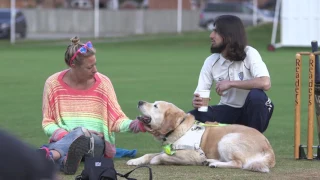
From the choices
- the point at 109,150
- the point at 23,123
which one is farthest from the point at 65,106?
the point at 23,123

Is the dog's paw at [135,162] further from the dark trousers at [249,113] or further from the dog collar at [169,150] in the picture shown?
the dark trousers at [249,113]

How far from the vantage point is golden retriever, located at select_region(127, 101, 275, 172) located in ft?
20.0

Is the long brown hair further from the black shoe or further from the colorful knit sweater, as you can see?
the black shoe

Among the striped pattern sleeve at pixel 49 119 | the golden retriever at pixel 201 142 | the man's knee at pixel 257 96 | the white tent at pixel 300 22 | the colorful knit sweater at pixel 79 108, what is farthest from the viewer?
the white tent at pixel 300 22

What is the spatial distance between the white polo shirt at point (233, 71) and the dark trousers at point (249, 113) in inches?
3.5

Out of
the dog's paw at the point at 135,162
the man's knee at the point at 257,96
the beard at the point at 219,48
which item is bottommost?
the dog's paw at the point at 135,162

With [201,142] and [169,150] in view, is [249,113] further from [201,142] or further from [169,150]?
[169,150]

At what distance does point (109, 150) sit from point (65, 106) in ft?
1.83

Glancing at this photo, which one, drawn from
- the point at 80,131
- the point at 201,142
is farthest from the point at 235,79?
the point at 80,131

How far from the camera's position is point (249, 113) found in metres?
6.79

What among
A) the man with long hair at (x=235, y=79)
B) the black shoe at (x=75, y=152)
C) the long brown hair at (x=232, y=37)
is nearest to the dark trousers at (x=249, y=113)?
the man with long hair at (x=235, y=79)

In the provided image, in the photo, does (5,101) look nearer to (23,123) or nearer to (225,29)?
(23,123)

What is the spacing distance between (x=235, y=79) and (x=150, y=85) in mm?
9841

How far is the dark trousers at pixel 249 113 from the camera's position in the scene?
21.7 ft
